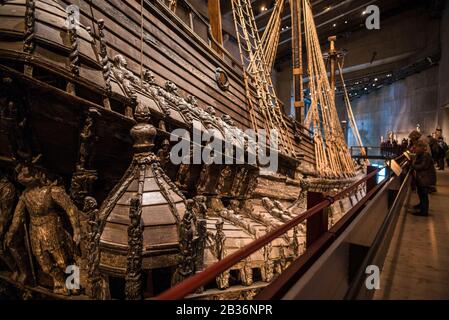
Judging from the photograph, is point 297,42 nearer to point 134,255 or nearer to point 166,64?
point 166,64

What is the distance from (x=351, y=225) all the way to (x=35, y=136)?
2072 millimetres

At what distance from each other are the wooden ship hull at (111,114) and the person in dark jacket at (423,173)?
167 cm

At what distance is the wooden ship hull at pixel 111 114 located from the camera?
140cm

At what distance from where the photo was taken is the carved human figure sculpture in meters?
1.75

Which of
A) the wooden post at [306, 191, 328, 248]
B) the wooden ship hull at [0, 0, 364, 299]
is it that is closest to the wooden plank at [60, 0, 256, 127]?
the wooden ship hull at [0, 0, 364, 299]

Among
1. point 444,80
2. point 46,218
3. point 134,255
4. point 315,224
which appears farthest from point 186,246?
point 444,80

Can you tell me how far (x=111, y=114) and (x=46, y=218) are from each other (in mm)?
877

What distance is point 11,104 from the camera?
4.91 feet

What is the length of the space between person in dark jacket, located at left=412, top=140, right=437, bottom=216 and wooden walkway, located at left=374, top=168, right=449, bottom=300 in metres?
0.20

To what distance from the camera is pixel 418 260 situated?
2033 mm

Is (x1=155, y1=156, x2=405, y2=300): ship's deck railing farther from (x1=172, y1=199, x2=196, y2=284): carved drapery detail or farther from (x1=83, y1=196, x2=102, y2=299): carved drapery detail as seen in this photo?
(x1=83, y1=196, x2=102, y2=299): carved drapery detail

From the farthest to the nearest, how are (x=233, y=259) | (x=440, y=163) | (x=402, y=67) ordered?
(x=402, y=67) < (x=440, y=163) < (x=233, y=259)

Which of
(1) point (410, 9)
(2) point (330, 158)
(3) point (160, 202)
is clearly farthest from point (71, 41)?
(1) point (410, 9)

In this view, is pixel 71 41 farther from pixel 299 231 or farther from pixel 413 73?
pixel 413 73
